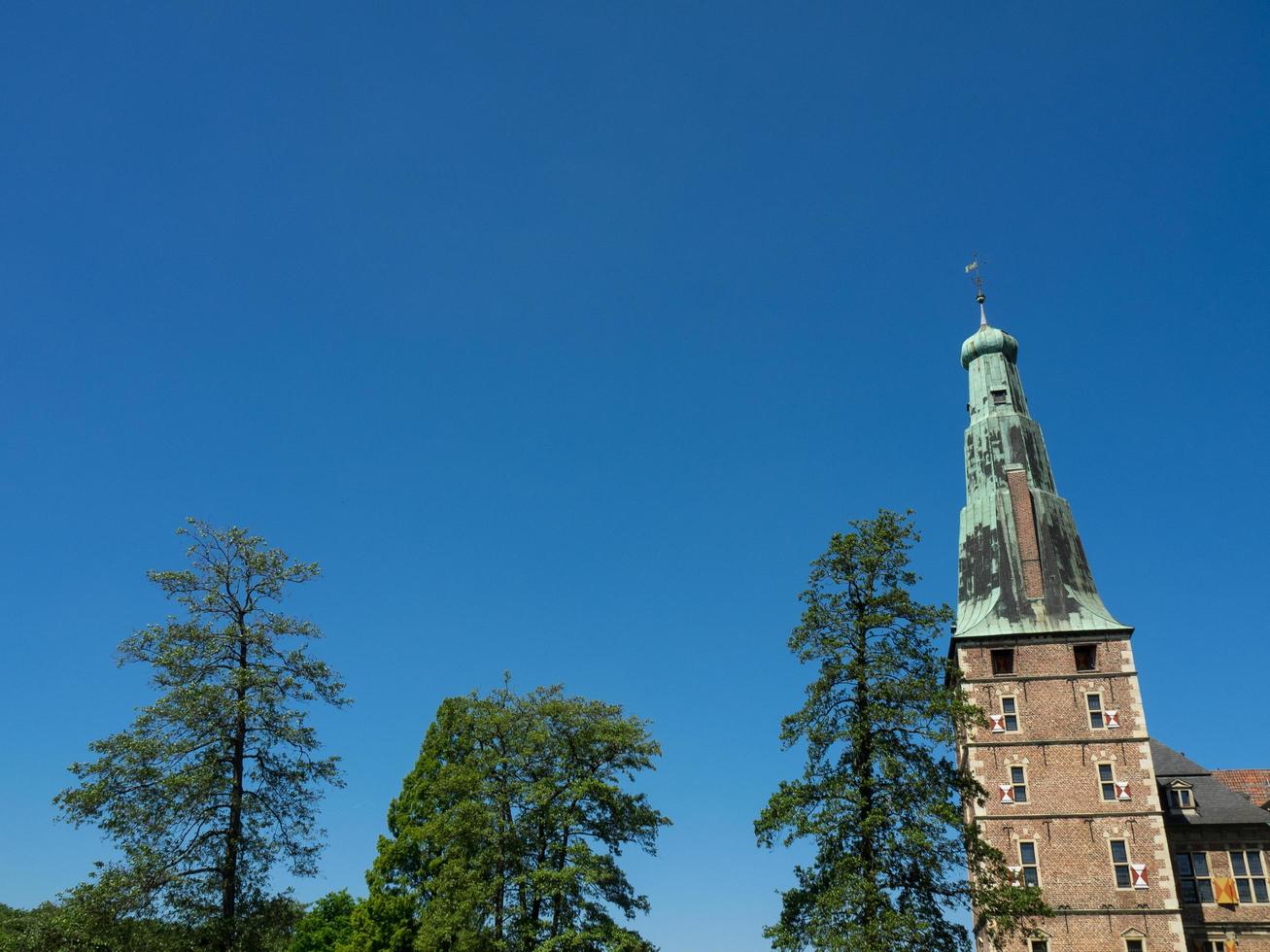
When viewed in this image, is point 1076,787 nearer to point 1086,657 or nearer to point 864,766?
point 1086,657

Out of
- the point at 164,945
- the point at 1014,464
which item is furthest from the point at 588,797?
the point at 1014,464

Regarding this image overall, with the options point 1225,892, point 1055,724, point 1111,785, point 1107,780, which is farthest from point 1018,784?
point 1225,892

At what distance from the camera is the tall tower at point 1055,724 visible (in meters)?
38.5

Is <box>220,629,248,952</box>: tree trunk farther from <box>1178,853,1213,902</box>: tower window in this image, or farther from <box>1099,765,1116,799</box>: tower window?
<box>1178,853,1213,902</box>: tower window

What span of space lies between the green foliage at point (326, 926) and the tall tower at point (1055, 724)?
3149cm

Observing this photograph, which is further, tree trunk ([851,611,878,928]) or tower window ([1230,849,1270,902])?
tower window ([1230,849,1270,902])

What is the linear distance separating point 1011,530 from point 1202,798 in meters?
14.5

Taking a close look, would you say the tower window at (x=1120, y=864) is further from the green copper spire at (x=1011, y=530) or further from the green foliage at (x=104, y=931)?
the green foliage at (x=104, y=931)

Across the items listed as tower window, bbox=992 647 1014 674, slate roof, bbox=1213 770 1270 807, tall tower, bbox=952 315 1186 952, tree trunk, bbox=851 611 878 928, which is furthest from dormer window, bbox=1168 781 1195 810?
tree trunk, bbox=851 611 878 928

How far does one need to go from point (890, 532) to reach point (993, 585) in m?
21.0

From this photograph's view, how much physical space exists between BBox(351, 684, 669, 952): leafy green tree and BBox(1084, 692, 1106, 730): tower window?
65.0 feet

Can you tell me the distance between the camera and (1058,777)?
134ft

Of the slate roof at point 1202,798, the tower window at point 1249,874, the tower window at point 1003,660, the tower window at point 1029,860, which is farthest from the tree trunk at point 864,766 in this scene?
the tower window at point 1249,874

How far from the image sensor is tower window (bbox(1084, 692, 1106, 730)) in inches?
1645
